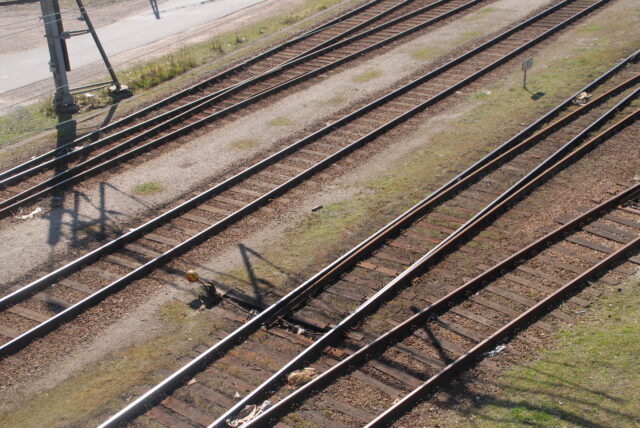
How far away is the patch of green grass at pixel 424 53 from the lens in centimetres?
2277

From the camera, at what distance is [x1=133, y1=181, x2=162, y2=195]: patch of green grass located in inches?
609

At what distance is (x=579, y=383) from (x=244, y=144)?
36.0ft

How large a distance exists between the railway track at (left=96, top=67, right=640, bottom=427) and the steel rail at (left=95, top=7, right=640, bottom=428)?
0.02m

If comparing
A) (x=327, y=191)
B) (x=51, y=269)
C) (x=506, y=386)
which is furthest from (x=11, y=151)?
(x=506, y=386)

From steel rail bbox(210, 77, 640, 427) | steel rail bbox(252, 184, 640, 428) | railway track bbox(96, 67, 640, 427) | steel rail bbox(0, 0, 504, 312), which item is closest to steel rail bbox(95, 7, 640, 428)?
railway track bbox(96, 67, 640, 427)

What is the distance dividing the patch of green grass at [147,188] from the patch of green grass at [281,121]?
167 inches

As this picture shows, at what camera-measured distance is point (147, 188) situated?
15656 millimetres

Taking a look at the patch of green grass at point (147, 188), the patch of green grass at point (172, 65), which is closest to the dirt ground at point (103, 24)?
the patch of green grass at point (172, 65)

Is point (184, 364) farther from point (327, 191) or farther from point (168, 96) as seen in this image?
A: point (168, 96)

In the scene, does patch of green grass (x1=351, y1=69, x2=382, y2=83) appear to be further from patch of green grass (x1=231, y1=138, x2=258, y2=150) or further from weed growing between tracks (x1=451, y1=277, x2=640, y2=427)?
weed growing between tracks (x1=451, y1=277, x2=640, y2=427)

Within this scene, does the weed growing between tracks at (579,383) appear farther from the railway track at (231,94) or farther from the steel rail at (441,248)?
the railway track at (231,94)

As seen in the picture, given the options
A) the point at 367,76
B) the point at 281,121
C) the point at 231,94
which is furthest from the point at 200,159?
the point at 367,76

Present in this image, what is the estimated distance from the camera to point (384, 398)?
354 inches

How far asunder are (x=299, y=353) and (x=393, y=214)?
4.47 m
